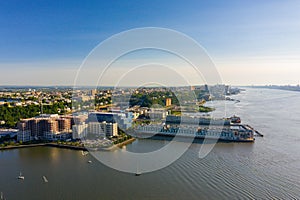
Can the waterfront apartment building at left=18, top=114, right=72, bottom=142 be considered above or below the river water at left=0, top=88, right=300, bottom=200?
above

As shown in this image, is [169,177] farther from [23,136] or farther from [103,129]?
[23,136]

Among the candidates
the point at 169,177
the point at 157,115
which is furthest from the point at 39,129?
the point at 157,115

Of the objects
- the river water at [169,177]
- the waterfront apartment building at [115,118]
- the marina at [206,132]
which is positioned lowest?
the river water at [169,177]

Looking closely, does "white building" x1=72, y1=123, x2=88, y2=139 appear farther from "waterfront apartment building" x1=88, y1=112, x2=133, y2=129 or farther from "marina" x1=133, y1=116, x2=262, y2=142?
"marina" x1=133, y1=116, x2=262, y2=142

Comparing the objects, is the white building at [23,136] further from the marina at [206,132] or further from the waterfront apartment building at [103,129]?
the marina at [206,132]

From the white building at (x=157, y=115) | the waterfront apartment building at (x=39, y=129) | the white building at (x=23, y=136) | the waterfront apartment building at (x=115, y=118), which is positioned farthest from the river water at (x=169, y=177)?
the white building at (x=157, y=115)

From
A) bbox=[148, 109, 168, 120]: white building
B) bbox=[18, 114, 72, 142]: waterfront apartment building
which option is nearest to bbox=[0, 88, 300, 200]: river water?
bbox=[18, 114, 72, 142]: waterfront apartment building

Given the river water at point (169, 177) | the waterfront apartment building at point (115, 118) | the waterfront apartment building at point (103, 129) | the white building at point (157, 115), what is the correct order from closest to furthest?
the river water at point (169, 177) → the waterfront apartment building at point (103, 129) → the waterfront apartment building at point (115, 118) → the white building at point (157, 115)

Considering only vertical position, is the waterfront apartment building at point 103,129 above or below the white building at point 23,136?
above

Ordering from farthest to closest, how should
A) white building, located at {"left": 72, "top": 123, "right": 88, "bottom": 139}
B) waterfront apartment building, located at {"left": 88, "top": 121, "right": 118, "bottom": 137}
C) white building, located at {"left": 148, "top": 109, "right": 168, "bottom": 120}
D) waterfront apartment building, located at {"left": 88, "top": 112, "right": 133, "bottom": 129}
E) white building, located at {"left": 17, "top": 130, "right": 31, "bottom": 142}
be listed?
1. white building, located at {"left": 148, "top": 109, "right": 168, "bottom": 120}
2. waterfront apartment building, located at {"left": 88, "top": 112, "right": 133, "bottom": 129}
3. waterfront apartment building, located at {"left": 88, "top": 121, "right": 118, "bottom": 137}
4. white building, located at {"left": 72, "top": 123, "right": 88, "bottom": 139}
5. white building, located at {"left": 17, "top": 130, "right": 31, "bottom": 142}
